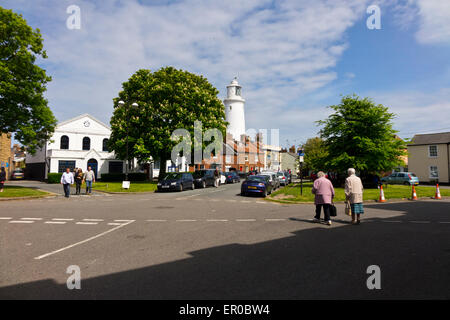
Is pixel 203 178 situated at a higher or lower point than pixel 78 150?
lower

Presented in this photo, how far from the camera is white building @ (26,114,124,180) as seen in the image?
38.9 metres

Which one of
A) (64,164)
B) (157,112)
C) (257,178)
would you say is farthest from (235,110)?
(257,178)

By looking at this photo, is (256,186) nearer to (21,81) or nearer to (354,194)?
(354,194)

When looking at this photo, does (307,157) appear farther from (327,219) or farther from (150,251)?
(150,251)

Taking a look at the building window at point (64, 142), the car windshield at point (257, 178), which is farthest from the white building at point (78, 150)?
the car windshield at point (257, 178)

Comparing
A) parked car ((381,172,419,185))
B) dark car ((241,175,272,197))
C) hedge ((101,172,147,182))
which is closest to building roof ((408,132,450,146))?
parked car ((381,172,419,185))

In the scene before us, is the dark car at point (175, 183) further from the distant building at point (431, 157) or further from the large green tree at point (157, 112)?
the distant building at point (431, 157)

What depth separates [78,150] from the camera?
40375mm

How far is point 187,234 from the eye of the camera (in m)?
7.68

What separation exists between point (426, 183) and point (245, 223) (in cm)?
4286

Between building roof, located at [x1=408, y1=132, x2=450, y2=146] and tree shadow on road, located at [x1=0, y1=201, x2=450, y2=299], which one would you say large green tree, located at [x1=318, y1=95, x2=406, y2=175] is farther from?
building roof, located at [x1=408, y1=132, x2=450, y2=146]

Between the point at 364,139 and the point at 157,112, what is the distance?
20.1 metres

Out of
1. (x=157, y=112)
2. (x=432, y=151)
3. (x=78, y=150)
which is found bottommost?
(x=432, y=151)
